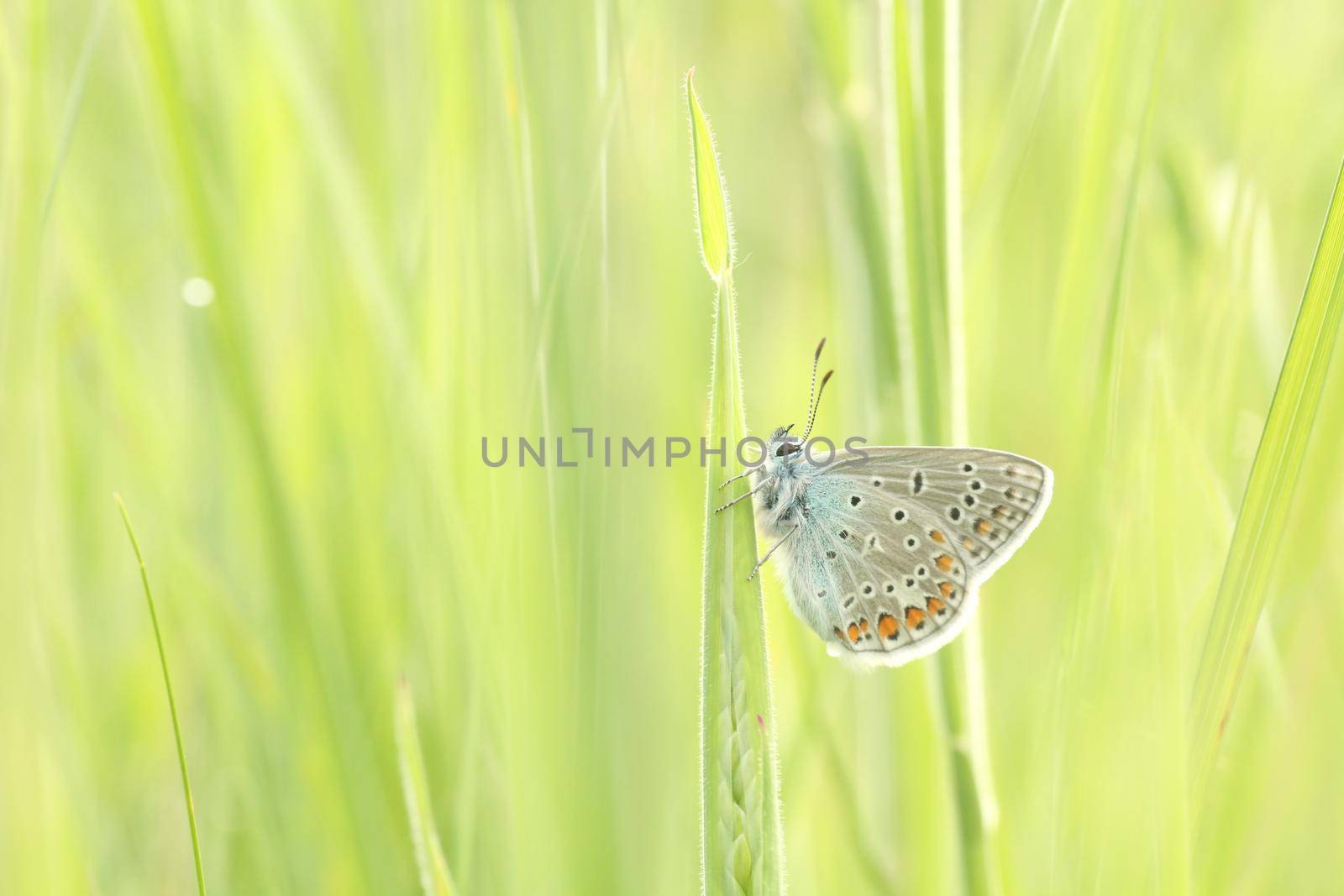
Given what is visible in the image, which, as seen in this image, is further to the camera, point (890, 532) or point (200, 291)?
point (890, 532)

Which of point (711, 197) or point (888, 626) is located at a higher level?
point (711, 197)

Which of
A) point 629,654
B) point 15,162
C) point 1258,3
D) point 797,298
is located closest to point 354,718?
point 629,654

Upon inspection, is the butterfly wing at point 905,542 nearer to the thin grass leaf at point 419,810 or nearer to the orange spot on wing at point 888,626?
the orange spot on wing at point 888,626

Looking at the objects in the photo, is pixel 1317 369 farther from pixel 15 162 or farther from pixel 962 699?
pixel 15 162

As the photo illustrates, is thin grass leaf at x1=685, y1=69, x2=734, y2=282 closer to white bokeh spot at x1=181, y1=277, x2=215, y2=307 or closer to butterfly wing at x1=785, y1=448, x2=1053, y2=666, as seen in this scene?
butterfly wing at x1=785, y1=448, x2=1053, y2=666

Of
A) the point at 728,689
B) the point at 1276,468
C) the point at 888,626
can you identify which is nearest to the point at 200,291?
the point at 728,689

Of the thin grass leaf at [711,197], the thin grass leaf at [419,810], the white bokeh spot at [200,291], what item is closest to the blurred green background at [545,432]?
the white bokeh spot at [200,291]

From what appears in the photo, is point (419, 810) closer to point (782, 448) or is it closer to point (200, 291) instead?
point (200, 291)
